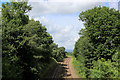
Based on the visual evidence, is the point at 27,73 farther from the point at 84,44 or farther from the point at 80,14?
the point at 80,14

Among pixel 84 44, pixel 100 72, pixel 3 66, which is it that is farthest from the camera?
pixel 84 44

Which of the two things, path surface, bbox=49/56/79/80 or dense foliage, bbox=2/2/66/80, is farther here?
path surface, bbox=49/56/79/80

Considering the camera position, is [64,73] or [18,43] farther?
[64,73]

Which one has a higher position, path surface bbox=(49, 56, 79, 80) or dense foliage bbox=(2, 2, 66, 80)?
dense foliage bbox=(2, 2, 66, 80)

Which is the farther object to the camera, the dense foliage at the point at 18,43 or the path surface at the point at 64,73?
the path surface at the point at 64,73

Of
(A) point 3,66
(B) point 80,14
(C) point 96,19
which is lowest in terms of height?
(A) point 3,66

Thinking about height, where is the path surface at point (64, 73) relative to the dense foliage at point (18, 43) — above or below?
below

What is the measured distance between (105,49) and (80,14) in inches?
327

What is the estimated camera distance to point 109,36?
587 inches

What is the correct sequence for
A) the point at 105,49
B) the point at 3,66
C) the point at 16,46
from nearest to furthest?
the point at 3,66 → the point at 16,46 → the point at 105,49

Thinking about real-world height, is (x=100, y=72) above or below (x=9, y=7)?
below

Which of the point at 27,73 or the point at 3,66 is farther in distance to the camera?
the point at 27,73

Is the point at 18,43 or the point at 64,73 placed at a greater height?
the point at 18,43

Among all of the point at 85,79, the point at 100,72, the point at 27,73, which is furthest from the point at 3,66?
the point at 85,79
